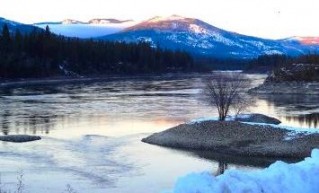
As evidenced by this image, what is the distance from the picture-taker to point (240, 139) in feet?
→ 110

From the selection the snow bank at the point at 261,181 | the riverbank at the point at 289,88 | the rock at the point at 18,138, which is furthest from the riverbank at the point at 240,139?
the riverbank at the point at 289,88

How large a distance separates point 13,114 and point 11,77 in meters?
56.3

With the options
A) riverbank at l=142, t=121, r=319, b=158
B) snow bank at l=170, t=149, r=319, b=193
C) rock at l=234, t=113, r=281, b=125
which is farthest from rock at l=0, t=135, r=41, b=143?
snow bank at l=170, t=149, r=319, b=193

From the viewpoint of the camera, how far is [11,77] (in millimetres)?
101750

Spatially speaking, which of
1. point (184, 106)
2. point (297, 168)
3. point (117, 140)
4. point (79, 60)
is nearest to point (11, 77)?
point (79, 60)

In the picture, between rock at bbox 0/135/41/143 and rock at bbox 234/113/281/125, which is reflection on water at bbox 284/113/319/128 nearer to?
rock at bbox 234/113/281/125

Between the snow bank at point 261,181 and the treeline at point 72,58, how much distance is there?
9686 centimetres

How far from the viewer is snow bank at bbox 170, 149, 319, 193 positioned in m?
7.74

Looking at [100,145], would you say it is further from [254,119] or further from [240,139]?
[254,119]

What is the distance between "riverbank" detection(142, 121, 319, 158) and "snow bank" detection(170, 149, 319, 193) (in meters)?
21.9

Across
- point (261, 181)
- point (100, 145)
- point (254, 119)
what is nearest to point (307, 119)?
point (254, 119)

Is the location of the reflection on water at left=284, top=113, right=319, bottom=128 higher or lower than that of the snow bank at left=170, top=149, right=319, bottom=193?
lower

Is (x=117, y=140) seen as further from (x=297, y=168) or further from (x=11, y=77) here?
(x=11, y=77)

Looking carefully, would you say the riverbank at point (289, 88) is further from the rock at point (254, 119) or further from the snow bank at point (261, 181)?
the snow bank at point (261, 181)
